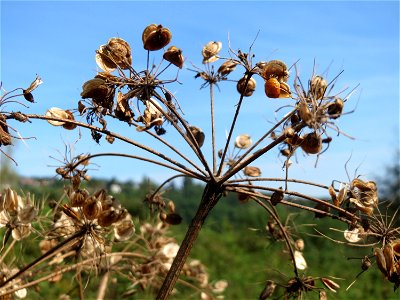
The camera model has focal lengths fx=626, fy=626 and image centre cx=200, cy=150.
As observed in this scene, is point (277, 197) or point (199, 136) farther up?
point (199, 136)

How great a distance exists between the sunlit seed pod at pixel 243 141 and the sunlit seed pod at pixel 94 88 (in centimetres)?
69

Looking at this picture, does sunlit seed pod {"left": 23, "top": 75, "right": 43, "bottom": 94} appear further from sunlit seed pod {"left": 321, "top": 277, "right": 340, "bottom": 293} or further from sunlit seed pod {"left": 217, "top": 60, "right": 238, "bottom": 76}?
sunlit seed pod {"left": 321, "top": 277, "right": 340, "bottom": 293}

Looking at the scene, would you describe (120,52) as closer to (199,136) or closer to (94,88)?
(94,88)

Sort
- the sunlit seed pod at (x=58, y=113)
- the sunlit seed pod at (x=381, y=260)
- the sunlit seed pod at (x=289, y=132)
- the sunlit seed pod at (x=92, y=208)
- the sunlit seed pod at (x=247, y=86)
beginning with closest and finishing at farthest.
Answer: the sunlit seed pod at (x=289, y=132)
the sunlit seed pod at (x=381, y=260)
the sunlit seed pod at (x=58, y=113)
the sunlit seed pod at (x=92, y=208)
the sunlit seed pod at (x=247, y=86)

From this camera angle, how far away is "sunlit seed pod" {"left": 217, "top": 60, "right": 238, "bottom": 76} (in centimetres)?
206

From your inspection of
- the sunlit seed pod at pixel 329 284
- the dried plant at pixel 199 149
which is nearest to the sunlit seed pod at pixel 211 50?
the dried plant at pixel 199 149

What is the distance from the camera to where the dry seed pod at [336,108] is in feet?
5.24

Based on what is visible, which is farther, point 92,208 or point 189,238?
point 92,208

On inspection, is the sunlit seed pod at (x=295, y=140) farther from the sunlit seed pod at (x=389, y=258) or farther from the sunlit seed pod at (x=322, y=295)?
the sunlit seed pod at (x=322, y=295)

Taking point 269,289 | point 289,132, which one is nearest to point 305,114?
point 289,132

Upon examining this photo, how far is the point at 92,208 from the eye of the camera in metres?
1.85

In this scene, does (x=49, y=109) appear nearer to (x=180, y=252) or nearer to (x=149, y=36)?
(x=149, y=36)

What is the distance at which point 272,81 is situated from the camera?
1674 mm

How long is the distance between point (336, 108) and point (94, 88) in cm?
64
